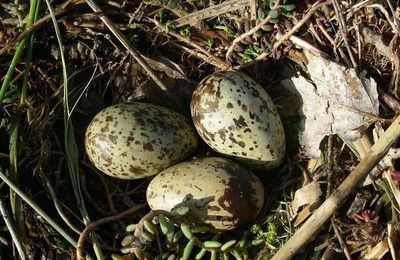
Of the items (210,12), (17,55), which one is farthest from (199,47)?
(17,55)

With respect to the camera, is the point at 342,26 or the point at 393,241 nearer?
the point at 393,241

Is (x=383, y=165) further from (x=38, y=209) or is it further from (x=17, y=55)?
(x=17, y=55)

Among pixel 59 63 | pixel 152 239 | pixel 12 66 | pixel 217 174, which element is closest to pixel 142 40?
pixel 59 63

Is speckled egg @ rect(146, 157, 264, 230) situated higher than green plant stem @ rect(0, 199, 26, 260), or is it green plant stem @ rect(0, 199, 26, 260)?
speckled egg @ rect(146, 157, 264, 230)

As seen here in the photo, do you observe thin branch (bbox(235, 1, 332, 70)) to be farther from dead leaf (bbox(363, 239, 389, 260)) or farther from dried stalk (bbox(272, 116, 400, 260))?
dead leaf (bbox(363, 239, 389, 260))

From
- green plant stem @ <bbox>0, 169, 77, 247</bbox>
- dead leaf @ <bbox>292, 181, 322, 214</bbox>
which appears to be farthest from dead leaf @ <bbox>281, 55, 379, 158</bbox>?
green plant stem @ <bbox>0, 169, 77, 247</bbox>

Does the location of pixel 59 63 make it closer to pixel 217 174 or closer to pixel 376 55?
pixel 217 174
